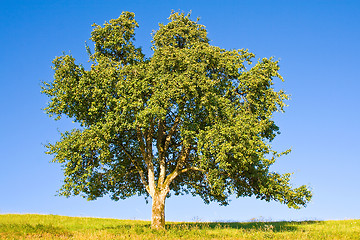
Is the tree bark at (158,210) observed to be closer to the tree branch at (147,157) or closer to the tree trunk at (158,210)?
the tree trunk at (158,210)

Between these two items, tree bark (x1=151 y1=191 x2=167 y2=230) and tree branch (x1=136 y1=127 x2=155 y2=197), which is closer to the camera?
tree bark (x1=151 y1=191 x2=167 y2=230)

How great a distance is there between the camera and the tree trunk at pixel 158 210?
28392 mm

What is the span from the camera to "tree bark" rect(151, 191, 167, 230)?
93.2ft

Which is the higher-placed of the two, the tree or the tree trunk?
the tree

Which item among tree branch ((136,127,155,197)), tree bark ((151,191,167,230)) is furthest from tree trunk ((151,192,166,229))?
tree branch ((136,127,155,197))

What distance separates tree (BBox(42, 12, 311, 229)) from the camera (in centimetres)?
2666

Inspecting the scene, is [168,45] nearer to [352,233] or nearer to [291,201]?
[291,201]

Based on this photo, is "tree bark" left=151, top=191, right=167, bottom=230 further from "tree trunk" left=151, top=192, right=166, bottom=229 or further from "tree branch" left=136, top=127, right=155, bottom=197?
"tree branch" left=136, top=127, right=155, bottom=197

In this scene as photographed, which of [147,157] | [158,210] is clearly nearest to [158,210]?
[158,210]

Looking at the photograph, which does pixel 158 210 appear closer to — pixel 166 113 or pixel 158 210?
pixel 158 210

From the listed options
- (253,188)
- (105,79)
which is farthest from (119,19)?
(253,188)

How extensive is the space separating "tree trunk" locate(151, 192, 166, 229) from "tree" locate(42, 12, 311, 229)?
0.28ft

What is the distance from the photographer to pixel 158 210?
28.9 metres

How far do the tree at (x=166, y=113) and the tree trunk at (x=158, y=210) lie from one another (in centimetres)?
8
